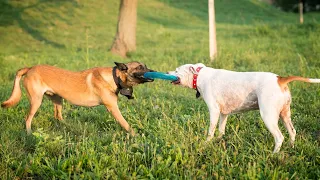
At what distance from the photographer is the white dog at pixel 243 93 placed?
506 cm

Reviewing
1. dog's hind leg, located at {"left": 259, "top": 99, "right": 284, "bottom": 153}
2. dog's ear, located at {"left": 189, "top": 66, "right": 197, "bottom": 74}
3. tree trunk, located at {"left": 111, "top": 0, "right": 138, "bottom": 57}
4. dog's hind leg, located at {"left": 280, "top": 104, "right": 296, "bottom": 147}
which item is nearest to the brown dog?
dog's ear, located at {"left": 189, "top": 66, "right": 197, "bottom": 74}

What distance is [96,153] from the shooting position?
5.09 m

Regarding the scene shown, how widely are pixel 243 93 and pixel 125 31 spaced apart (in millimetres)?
11180

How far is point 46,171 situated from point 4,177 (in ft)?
1.56

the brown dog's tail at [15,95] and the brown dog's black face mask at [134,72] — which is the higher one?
the brown dog's black face mask at [134,72]

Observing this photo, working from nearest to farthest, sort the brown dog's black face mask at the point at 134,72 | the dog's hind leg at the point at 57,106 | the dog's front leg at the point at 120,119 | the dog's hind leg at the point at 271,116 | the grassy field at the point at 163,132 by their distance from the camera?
the grassy field at the point at 163,132, the dog's hind leg at the point at 271,116, the dog's front leg at the point at 120,119, the brown dog's black face mask at the point at 134,72, the dog's hind leg at the point at 57,106

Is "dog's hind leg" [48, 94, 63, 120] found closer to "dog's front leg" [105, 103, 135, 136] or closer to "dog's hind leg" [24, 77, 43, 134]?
"dog's hind leg" [24, 77, 43, 134]

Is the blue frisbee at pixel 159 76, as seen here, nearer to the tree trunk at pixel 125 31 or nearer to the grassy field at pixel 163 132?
the grassy field at pixel 163 132

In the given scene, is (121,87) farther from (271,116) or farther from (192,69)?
(271,116)

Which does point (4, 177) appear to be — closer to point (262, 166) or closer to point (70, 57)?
point (262, 166)

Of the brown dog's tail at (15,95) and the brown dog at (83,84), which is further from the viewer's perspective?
the brown dog's tail at (15,95)

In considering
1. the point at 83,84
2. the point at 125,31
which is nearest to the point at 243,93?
the point at 83,84

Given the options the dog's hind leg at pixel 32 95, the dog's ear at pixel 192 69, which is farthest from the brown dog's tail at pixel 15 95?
the dog's ear at pixel 192 69

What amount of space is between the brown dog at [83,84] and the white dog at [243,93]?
91cm
